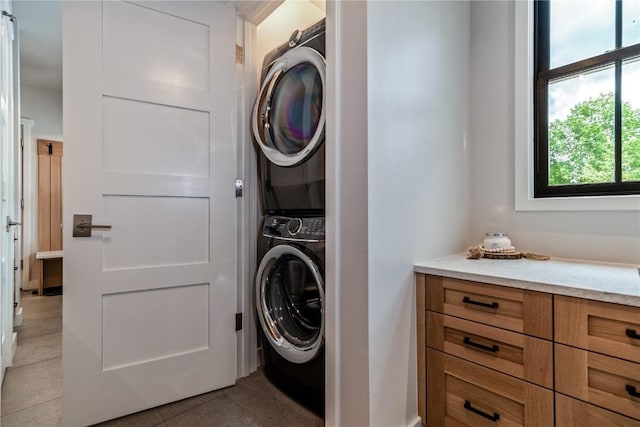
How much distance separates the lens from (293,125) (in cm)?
169

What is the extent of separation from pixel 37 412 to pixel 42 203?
3507mm

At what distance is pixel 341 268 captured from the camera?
1265 mm

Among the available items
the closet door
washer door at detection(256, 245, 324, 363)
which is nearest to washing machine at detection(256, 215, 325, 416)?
washer door at detection(256, 245, 324, 363)

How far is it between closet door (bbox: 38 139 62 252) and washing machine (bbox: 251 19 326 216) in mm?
3803

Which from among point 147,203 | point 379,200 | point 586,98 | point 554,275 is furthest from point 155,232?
point 586,98

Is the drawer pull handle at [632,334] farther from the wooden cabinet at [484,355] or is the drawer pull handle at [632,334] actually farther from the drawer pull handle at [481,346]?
the drawer pull handle at [481,346]

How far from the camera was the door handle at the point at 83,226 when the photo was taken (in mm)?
1400

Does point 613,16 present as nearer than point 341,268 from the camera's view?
No

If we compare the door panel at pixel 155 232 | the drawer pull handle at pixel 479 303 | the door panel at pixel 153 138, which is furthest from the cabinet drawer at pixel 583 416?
the door panel at pixel 153 138

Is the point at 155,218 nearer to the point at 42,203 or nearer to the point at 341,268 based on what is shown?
the point at 341,268

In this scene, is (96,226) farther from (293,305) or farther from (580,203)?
(580,203)

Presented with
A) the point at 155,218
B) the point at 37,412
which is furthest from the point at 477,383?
the point at 37,412

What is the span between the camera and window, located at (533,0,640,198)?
1.42m

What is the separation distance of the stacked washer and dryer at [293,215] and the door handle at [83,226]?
81 cm
